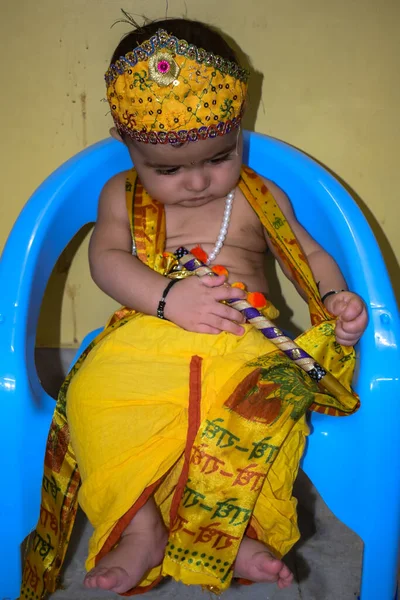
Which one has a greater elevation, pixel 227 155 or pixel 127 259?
pixel 227 155

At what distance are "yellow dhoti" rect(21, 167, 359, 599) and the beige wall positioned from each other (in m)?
0.44

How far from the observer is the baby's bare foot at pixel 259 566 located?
810 millimetres

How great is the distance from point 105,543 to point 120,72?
64 centimetres

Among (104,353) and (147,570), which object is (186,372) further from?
(147,570)

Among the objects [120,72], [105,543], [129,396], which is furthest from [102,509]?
[120,72]

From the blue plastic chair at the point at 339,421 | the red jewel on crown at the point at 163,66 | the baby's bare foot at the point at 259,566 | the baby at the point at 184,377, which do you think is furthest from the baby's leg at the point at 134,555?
the red jewel on crown at the point at 163,66

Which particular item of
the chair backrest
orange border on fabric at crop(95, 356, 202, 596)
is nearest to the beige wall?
the chair backrest

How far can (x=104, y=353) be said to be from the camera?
97 cm

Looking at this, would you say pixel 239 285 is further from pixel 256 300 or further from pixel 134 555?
pixel 134 555

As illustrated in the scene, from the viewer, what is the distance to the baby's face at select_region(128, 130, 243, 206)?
3.16 feet

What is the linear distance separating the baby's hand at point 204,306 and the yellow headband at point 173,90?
0.21 m

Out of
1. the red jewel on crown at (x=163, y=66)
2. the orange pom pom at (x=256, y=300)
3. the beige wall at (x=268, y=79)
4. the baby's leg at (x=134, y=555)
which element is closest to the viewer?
the baby's leg at (x=134, y=555)

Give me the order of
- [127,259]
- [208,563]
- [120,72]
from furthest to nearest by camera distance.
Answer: [127,259] → [120,72] → [208,563]

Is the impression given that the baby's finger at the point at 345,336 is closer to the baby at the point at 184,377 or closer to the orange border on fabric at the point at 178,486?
the baby at the point at 184,377
